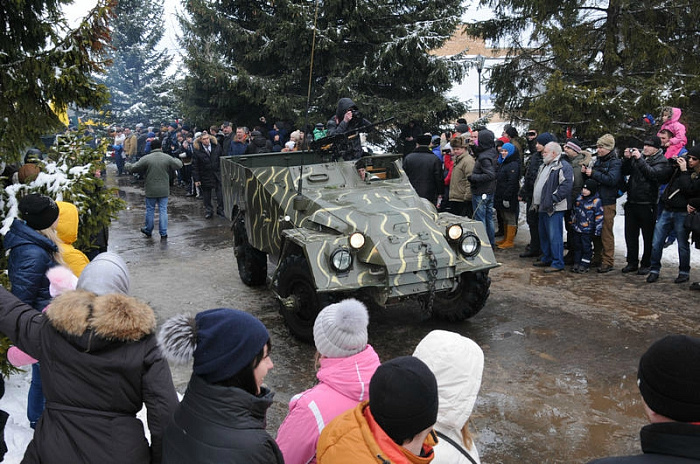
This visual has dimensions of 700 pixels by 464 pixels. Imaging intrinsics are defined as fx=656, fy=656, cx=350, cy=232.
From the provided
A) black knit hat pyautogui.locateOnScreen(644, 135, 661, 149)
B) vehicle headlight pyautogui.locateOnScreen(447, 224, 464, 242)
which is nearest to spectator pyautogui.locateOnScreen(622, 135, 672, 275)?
black knit hat pyautogui.locateOnScreen(644, 135, 661, 149)

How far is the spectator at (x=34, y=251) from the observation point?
13.3ft

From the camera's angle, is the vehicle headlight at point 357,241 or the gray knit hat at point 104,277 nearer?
the gray knit hat at point 104,277

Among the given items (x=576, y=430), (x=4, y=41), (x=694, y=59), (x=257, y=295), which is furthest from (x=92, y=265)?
(x=694, y=59)

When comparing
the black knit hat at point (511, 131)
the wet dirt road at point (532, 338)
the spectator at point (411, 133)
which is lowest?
the wet dirt road at point (532, 338)

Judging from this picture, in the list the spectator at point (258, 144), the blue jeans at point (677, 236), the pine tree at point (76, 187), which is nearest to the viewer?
the pine tree at point (76, 187)

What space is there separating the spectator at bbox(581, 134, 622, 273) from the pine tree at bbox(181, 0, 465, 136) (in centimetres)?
657

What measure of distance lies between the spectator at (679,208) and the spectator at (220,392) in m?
7.15

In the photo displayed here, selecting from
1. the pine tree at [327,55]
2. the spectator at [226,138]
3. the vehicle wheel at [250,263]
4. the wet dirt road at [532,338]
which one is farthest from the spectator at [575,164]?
the spectator at [226,138]

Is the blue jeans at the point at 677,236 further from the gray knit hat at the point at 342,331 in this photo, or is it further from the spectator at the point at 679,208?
the gray knit hat at the point at 342,331

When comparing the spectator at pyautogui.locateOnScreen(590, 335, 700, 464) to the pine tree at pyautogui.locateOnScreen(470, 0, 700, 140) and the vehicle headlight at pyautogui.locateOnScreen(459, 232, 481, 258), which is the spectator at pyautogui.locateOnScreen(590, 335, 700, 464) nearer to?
the vehicle headlight at pyautogui.locateOnScreen(459, 232, 481, 258)

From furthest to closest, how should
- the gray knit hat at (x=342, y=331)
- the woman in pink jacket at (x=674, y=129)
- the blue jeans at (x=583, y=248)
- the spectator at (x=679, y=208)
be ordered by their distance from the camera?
the woman in pink jacket at (x=674, y=129), the blue jeans at (x=583, y=248), the spectator at (x=679, y=208), the gray knit hat at (x=342, y=331)

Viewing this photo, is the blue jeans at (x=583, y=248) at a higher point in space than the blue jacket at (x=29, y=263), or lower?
lower

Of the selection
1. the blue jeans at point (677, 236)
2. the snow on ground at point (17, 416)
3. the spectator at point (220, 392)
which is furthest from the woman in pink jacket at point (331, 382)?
the blue jeans at point (677, 236)

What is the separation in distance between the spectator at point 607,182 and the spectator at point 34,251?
7.00 metres
